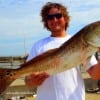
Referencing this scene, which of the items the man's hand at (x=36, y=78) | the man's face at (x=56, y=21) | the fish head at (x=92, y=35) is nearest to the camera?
the fish head at (x=92, y=35)

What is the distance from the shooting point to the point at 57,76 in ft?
12.7

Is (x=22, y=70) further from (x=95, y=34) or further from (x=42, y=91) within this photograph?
(x=95, y=34)

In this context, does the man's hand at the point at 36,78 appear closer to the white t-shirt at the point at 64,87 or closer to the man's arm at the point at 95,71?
the white t-shirt at the point at 64,87

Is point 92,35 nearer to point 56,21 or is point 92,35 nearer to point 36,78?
point 56,21

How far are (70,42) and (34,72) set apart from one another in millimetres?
469

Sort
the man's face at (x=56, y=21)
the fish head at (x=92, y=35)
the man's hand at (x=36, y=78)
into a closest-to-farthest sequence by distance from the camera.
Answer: the fish head at (x=92, y=35) < the man's hand at (x=36, y=78) < the man's face at (x=56, y=21)

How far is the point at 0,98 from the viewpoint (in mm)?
9500

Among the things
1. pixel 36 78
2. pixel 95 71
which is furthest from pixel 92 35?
pixel 36 78

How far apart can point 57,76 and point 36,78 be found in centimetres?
22

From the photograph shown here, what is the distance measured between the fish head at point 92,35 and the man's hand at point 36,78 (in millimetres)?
552

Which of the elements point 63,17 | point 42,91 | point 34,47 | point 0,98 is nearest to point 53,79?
point 42,91

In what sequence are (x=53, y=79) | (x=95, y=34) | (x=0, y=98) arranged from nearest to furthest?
(x=95, y=34)
(x=53, y=79)
(x=0, y=98)

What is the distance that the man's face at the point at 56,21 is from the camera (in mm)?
3979

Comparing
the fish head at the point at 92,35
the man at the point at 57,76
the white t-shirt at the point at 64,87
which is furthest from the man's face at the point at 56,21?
the fish head at the point at 92,35
